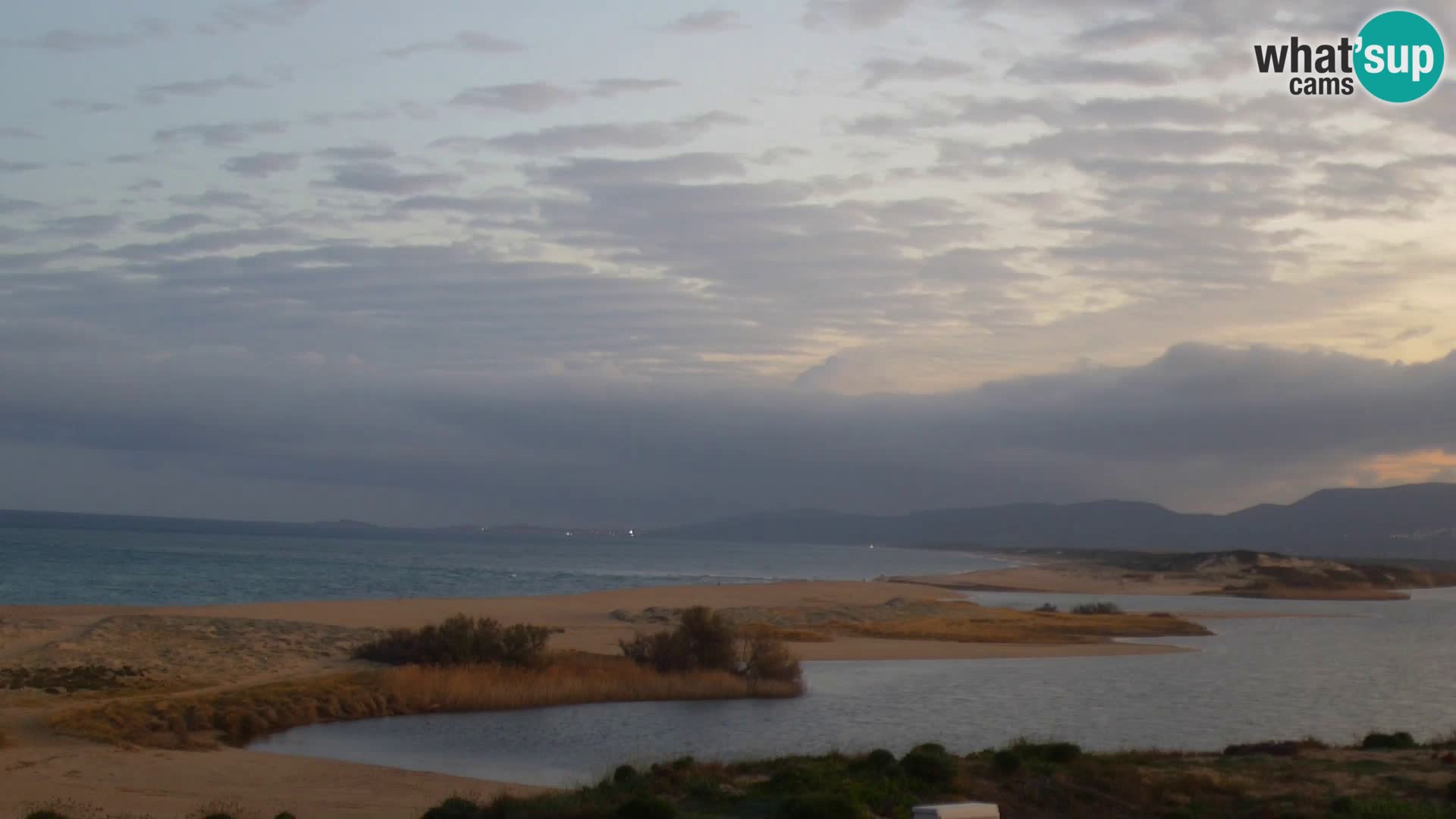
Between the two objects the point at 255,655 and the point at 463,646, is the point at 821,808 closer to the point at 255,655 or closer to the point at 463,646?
the point at 463,646

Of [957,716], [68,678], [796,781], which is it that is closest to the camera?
[796,781]

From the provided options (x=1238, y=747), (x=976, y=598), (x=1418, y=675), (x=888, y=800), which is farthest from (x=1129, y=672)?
(x=976, y=598)

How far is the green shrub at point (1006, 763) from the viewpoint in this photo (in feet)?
61.2

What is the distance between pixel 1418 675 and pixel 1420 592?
81269 millimetres

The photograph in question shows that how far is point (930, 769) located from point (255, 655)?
2286cm

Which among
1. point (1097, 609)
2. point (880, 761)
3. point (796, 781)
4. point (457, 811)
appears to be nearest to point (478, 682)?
point (880, 761)

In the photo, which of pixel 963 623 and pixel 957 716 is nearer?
pixel 957 716

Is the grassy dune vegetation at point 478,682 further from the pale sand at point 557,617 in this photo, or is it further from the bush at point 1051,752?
the bush at point 1051,752

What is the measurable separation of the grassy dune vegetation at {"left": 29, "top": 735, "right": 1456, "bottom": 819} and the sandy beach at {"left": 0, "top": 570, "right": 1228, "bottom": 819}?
2.08 metres

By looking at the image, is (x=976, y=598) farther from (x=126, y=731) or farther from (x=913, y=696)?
(x=126, y=731)

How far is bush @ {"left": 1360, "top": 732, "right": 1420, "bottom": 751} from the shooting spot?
73.7ft

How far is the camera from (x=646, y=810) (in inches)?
597

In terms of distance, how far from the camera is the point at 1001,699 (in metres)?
33.9

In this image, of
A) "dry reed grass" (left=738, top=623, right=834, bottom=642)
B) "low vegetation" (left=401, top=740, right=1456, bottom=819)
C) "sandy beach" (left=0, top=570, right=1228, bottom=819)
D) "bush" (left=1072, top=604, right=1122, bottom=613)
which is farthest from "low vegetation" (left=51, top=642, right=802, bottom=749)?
"bush" (left=1072, top=604, right=1122, bottom=613)
